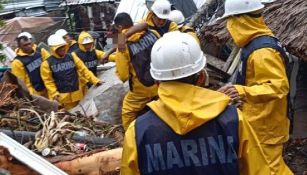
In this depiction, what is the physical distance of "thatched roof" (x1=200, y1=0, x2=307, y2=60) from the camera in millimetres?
5953

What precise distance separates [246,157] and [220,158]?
15 centimetres

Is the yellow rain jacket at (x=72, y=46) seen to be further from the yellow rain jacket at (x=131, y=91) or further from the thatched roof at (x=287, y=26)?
the yellow rain jacket at (x=131, y=91)

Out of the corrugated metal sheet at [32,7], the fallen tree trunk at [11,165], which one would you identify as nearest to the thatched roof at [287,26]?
the fallen tree trunk at [11,165]

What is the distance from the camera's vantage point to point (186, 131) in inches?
111

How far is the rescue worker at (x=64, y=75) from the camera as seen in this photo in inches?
344

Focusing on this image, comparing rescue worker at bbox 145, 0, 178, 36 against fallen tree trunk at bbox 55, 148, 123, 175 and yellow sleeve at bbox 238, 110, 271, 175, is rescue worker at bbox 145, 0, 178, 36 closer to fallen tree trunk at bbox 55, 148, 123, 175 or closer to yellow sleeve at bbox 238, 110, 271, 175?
fallen tree trunk at bbox 55, 148, 123, 175

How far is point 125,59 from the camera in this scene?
681cm

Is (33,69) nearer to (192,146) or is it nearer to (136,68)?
(136,68)

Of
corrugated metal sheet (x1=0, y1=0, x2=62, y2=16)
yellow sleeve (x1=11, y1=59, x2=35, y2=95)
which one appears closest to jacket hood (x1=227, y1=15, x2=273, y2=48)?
yellow sleeve (x1=11, y1=59, x2=35, y2=95)

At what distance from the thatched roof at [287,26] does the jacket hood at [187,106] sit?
3.11 m

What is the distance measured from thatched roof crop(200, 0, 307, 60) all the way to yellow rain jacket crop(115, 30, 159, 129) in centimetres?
126

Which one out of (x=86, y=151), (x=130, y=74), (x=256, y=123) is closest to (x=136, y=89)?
(x=130, y=74)

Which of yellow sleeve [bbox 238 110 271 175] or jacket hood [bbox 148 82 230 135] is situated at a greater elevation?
jacket hood [bbox 148 82 230 135]

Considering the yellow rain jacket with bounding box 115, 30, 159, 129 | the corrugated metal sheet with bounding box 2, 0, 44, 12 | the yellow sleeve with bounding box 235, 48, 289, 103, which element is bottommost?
the corrugated metal sheet with bounding box 2, 0, 44, 12
